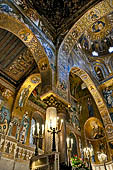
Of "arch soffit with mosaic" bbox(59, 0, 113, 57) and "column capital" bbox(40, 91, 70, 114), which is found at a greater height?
"arch soffit with mosaic" bbox(59, 0, 113, 57)

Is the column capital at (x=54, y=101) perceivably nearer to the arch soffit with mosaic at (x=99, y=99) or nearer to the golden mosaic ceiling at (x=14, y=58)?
the golden mosaic ceiling at (x=14, y=58)

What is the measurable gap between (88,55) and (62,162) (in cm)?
960

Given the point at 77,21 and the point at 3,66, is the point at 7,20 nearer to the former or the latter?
the point at 3,66

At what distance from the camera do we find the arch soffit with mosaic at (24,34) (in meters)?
5.51

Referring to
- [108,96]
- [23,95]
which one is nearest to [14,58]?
[23,95]

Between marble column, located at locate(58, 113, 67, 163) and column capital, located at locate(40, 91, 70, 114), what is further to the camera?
column capital, located at locate(40, 91, 70, 114)

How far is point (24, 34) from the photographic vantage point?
6148mm

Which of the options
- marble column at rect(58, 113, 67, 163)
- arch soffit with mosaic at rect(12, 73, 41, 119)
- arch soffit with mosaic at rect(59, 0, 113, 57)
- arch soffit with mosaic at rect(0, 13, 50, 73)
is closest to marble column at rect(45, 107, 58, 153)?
marble column at rect(58, 113, 67, 163)

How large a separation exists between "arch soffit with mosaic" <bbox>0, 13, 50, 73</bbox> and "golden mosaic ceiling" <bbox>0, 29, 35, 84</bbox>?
1593 millimetres

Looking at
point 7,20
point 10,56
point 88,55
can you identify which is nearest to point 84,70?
point 88,55

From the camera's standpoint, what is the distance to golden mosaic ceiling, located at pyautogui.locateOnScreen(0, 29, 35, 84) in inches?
300

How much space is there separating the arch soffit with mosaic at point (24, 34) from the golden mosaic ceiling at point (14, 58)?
1.59 metres

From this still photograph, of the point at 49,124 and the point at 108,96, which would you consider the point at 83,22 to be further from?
the point at 108,96

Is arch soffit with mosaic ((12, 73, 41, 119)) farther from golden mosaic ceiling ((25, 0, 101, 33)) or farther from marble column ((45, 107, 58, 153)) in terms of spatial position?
marble column ((45, 107, 58, 153))
